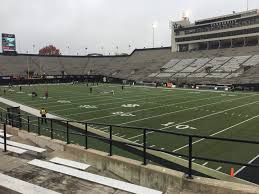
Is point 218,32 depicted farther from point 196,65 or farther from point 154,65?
point 154,65

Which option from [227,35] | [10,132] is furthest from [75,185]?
[227,35]

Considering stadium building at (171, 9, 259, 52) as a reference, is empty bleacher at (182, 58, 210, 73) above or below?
below

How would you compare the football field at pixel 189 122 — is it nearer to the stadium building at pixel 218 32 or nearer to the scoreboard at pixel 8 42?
the stadium building at pixel 218 32

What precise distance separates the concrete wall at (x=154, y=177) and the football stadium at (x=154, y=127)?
0.02 meters

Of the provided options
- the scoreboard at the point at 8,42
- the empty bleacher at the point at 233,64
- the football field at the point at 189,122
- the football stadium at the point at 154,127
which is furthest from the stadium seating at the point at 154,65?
the football field at the point at 189,122

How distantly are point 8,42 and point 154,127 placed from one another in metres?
71.6

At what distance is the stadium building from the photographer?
2805 inches

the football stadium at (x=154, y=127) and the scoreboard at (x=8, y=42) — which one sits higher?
the scoreboard at (x=8, y=42)

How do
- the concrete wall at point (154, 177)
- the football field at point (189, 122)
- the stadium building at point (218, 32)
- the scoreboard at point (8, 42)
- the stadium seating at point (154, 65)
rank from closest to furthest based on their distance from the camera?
the concrete wall at point (154, 177), the football field at point (189, 122), the stadium seating at point (154, 65), the stadium building at point (218, 32), the scoreboard at point (8, 42)

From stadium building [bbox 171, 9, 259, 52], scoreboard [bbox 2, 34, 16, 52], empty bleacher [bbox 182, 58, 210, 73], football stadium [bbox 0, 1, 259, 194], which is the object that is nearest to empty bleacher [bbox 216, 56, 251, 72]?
football stadium [bbox 0, 1, 259, 194]

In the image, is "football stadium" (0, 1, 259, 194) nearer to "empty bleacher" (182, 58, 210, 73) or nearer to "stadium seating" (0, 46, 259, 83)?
"empty bleacher" (182, 58, 210, 73)

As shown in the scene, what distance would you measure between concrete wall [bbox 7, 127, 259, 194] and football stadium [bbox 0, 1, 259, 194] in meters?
0.02

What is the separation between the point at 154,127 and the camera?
20781 mm

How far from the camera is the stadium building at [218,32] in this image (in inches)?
2805
